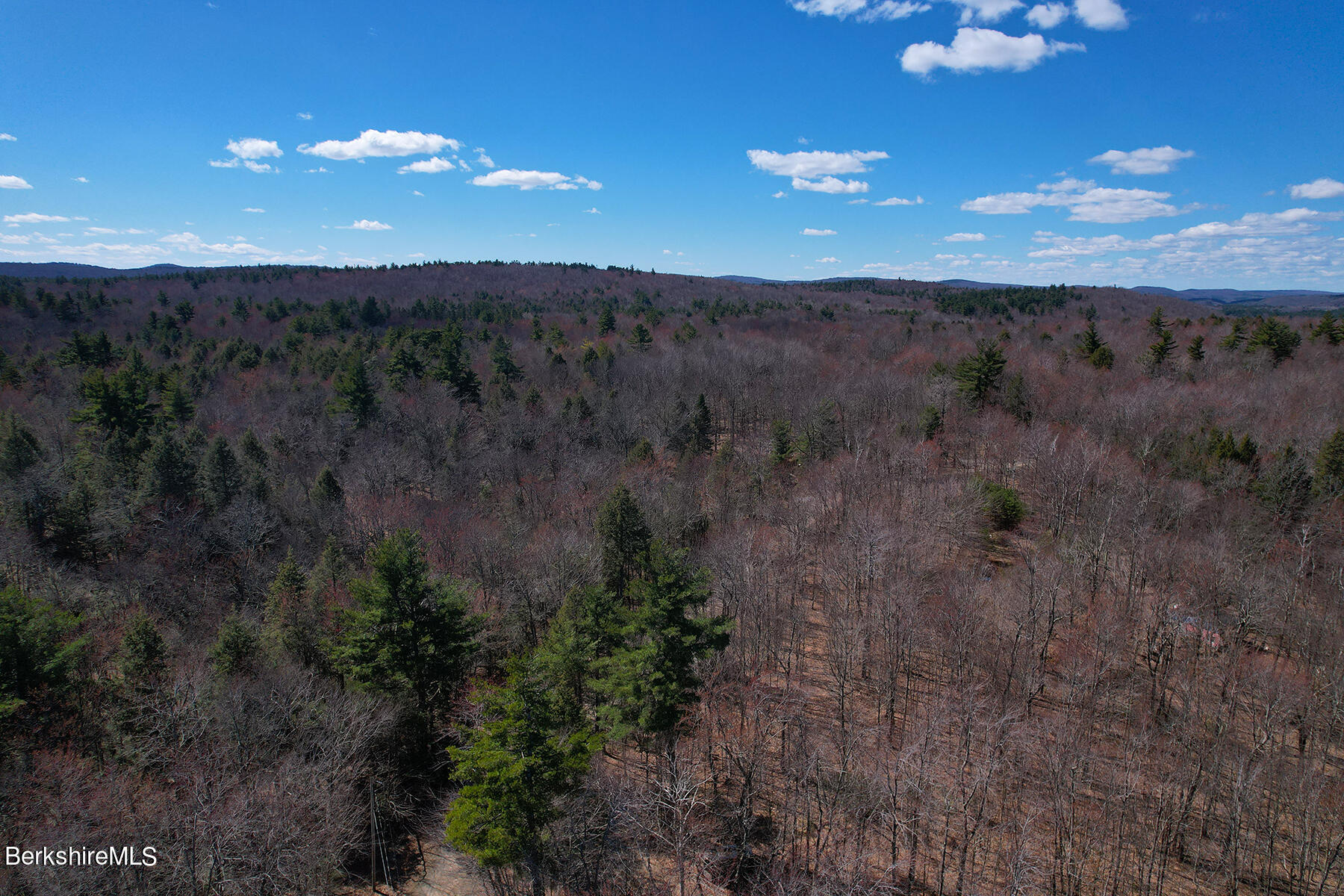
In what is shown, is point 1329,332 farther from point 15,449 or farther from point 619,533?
point 15,449

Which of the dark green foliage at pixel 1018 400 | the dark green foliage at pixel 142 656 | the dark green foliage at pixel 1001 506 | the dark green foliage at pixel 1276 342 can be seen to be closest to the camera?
the dark green foliage at pixel 142 656

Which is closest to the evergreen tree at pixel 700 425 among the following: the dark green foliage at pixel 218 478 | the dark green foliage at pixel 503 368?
the dark green foliage at pixel 503 368

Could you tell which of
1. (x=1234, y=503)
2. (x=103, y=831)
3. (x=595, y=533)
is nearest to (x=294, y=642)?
(x=103, y=831)

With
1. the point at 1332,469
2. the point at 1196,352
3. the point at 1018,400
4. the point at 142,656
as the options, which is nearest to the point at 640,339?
the point at 1018,400

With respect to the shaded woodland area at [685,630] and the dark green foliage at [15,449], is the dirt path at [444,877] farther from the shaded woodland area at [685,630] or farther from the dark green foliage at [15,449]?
the dark green foliage at [15,449]

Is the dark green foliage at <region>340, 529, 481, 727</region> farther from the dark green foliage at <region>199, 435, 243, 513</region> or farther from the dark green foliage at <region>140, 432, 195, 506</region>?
the dark green foliage at <region>140, 432, 195, 506</region>

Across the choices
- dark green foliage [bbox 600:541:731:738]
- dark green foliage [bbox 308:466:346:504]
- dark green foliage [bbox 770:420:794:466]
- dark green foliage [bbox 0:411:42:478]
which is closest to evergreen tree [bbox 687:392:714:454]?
dark green foliage [bbox 770:420:794:466]
